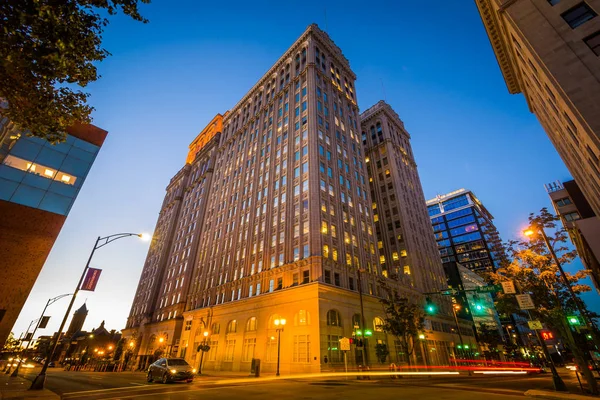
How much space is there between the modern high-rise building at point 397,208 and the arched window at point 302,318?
26879mm

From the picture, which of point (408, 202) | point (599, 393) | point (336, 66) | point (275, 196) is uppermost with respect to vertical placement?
point (336, 66)

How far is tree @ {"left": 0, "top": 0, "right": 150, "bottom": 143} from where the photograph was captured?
8531mm

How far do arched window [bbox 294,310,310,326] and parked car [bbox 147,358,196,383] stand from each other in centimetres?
1694

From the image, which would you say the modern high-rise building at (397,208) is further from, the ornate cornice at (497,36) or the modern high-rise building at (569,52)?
the modern high-rise building at (569,52)

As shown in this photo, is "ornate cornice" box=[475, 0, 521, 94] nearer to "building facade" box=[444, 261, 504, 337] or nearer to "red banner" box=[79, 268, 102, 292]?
"red banner" box=[79, 268, 102, 292]

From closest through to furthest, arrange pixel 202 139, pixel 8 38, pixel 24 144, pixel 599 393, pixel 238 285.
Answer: pixel 8 38
pixel 599 393
pixel 24 144
pixel 238 285
pixel 202 139

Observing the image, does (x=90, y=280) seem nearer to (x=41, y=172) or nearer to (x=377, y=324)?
(x=41, y=172)

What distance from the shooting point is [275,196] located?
1924 inches

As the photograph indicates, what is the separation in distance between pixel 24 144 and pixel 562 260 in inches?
1729

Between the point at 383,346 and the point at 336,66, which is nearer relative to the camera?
the point at 383,346

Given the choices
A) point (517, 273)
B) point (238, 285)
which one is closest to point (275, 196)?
point (238, 285)

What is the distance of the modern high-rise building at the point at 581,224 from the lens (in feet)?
113

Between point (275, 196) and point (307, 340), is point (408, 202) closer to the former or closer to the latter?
point (275, 196)

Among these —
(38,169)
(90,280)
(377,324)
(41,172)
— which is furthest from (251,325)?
(38,169)
